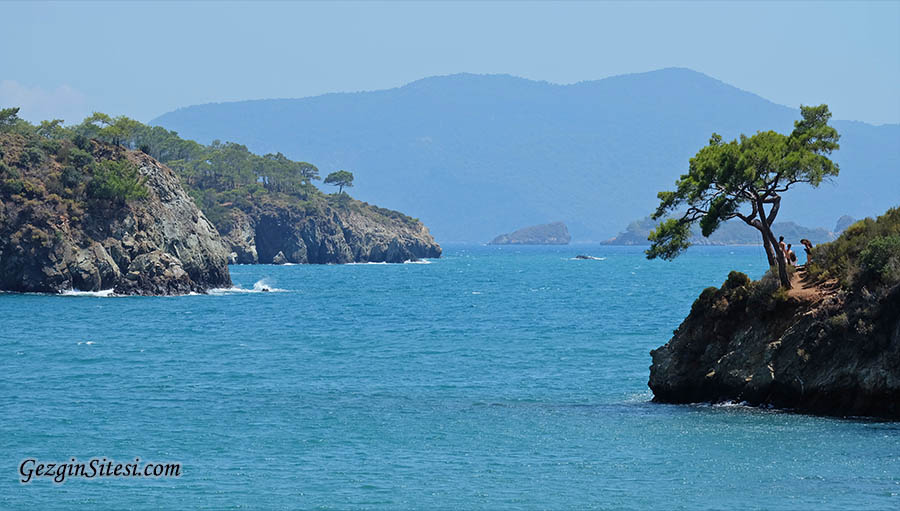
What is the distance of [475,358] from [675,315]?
3339 centimetres

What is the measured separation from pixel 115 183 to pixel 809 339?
281 feet

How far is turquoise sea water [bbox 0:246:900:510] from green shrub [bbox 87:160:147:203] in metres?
38.1

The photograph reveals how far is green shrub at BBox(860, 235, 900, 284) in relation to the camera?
110 feet

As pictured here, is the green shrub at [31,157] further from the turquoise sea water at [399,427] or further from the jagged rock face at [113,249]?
the turquoise sea water at [399,427]

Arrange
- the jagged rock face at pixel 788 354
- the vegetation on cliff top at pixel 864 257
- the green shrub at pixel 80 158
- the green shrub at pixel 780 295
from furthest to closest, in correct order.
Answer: the green shrub at pixel 80 158 < the green shrub at pixel 780 295 < the vegetation on cliff top at pixel 864 257 < the jagged rock face at pixel 788 354

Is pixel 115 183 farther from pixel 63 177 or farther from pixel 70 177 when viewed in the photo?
pixel 63 177

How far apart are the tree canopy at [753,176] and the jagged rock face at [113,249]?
71.6 m

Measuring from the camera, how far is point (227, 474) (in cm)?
2639

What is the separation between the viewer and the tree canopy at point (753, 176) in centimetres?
3747

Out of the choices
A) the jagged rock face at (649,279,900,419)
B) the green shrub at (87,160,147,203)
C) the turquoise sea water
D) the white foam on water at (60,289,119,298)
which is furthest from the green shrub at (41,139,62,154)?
the jagged rock face at (649,279,900,419)

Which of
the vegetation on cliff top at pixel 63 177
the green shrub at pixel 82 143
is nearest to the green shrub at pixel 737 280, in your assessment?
the vegetation on cliff top at pixel 63 177

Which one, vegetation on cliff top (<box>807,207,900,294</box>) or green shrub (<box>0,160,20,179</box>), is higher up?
green shrub (<box>0,160,20,179</box>)

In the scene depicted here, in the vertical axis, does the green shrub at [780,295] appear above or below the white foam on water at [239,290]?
above

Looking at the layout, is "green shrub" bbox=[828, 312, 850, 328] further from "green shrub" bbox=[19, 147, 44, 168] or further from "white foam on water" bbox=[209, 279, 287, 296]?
"green shrub" bbox=[19, 147, 44, 168]
